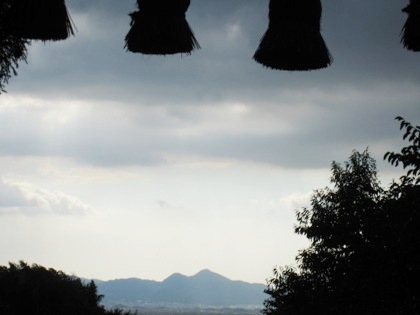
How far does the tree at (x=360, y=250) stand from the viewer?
53.1 feet

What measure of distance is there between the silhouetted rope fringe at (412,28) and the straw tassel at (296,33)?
0.49m

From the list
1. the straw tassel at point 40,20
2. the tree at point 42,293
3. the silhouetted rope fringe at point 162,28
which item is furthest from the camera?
the tree at point 42,293

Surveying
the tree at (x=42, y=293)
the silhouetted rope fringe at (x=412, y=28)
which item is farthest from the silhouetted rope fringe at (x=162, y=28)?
the tree at (x=42, y=293)

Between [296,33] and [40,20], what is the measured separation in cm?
160

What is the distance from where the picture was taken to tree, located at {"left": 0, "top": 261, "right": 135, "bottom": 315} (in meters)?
33.6

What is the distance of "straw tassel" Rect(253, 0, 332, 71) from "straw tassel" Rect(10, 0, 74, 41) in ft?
4.21

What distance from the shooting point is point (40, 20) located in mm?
3529

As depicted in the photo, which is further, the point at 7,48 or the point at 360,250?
the point at 360,250

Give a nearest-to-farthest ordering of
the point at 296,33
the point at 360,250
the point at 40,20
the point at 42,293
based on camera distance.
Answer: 1. the point at 40,20
2. the point at 296,33
3. the point at 360,250
4. the point at 42,293

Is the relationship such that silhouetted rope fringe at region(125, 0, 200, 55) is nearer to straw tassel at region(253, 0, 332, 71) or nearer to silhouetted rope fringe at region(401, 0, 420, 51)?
straw tassel at region(253, 0, 332, 71)

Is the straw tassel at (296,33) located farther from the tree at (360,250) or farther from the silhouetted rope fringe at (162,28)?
the tree at (360,250)

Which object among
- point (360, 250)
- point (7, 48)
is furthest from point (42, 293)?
point (7, 48)

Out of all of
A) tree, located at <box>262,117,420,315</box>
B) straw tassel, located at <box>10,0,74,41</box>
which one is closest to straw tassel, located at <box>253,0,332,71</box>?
straw tassel, located at <box>10,0,74,41</box>

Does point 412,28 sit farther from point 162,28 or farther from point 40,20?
point 40,20
